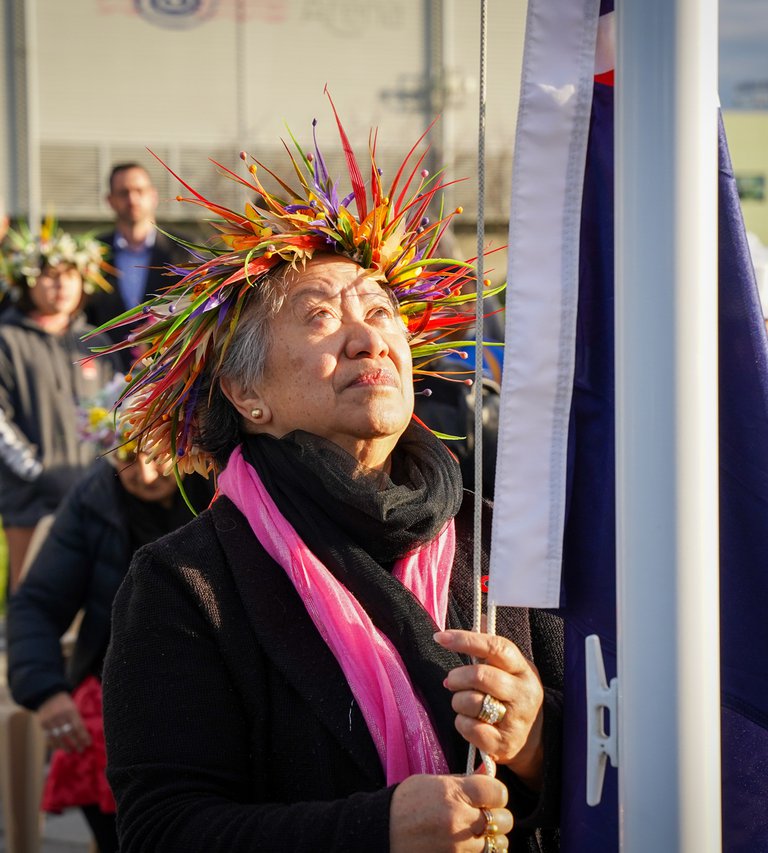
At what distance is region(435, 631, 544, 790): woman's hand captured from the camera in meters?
1.73

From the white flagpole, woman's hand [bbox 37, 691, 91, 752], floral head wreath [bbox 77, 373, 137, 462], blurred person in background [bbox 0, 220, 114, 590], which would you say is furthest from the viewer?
blurred person in background [bbox 0, 220, 114, 590]

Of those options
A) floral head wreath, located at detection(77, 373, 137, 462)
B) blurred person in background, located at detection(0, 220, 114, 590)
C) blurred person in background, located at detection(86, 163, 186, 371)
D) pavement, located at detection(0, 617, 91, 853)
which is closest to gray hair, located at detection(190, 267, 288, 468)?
floral head wreath, located at detection(77, 373, 137, 462)

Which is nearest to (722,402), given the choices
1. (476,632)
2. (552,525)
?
(552,525)

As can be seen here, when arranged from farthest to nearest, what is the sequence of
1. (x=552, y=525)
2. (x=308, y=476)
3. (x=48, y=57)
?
(x=48, y=57)
(x=308, y=476)
(x=552, y=525)

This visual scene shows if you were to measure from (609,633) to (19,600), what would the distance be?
2.78 metres

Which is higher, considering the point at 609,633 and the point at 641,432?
the point at 641,432

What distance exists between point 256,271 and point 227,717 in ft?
2.85

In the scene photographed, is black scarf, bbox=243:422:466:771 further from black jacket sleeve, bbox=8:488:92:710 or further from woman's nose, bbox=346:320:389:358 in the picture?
black jacket sleeve, bbox=8:488:92:710

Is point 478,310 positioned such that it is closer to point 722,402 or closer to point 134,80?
point 722,402

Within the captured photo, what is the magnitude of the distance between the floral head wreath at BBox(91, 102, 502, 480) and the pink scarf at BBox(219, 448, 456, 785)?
36 centimetres

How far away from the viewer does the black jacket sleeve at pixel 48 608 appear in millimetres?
3943

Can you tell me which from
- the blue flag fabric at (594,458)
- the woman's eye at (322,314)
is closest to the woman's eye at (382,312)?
the woman's eye at (322,314)

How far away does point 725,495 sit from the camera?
1704 mm

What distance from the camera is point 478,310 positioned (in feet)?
5.64
